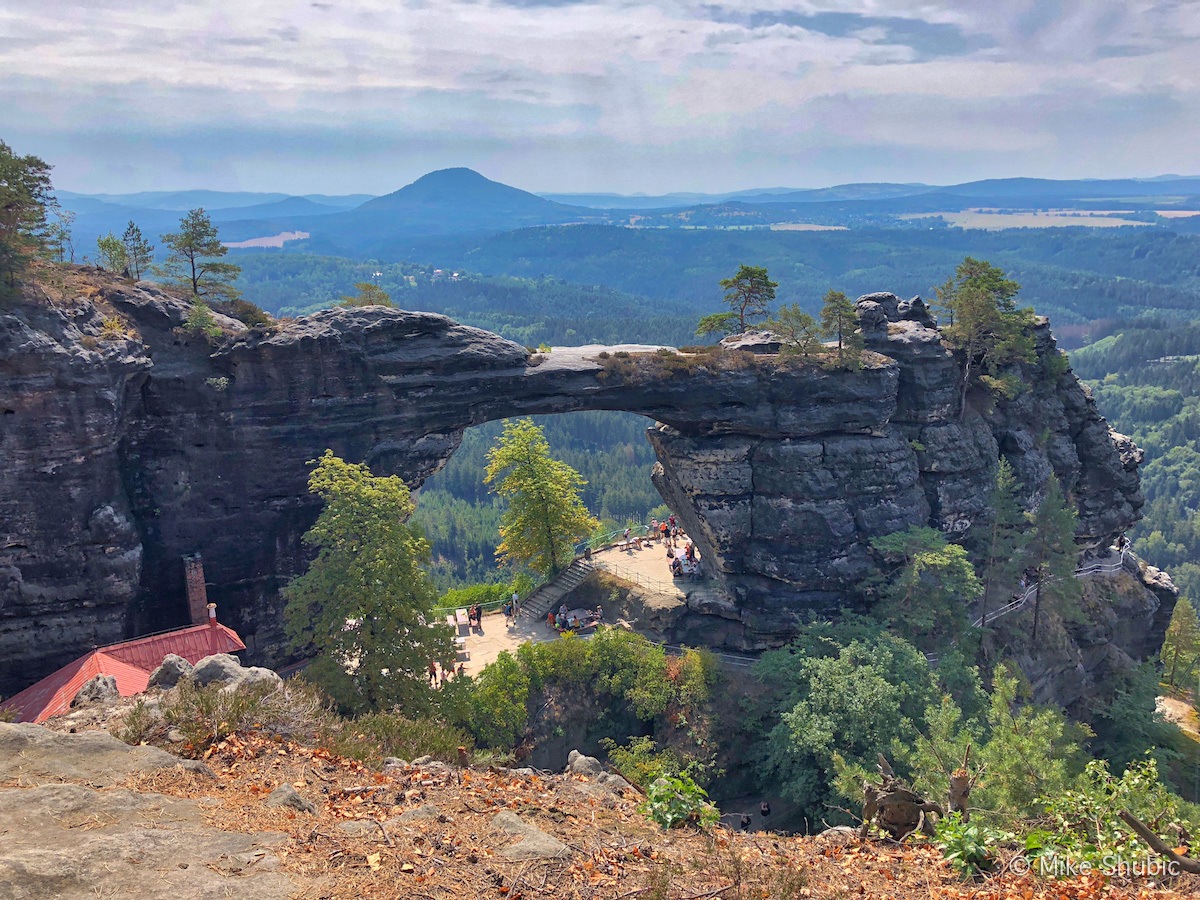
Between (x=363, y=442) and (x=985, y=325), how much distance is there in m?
36.0

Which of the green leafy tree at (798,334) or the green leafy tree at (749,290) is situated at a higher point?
the green leafy tree at (749,290)

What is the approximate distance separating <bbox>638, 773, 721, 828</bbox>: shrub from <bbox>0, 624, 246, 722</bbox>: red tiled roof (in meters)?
21.0

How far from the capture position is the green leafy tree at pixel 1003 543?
45.5 meters

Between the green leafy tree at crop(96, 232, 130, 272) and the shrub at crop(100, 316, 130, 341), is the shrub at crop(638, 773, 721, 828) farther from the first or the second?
the green leafy tree at crop(96, 232, 130, 272)

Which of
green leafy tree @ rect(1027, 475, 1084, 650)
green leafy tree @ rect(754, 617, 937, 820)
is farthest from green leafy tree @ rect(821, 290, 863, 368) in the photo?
green leafy tree @ rect(754, 617, 937, 820)

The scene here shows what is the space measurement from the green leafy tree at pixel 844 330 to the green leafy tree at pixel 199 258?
30734 mm

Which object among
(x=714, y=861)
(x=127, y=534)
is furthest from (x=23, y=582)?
(x=714, y=861)

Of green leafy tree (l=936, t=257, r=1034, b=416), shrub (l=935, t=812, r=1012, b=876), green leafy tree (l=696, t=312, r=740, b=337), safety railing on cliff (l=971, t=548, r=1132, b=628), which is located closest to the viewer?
shrub (l=935, t=812, r=1012, b=876)

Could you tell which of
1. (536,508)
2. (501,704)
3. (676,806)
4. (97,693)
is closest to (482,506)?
(536,508)

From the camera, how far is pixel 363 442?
41844mm

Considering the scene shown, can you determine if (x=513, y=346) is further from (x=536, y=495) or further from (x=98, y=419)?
(x=98, y=419)

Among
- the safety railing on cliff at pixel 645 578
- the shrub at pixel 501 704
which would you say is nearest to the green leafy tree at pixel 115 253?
the shrub at pixel 501 704

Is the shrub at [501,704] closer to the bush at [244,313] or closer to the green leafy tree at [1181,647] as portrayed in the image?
the bush at [244,313]

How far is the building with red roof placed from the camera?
1170 inches
